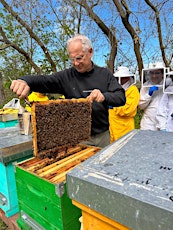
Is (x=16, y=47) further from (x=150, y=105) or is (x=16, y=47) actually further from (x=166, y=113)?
(x=166, y=113)

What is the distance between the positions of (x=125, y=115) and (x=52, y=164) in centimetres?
204

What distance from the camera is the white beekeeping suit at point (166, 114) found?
7.74 feet

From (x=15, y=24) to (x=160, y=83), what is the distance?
Result: 7.69 m

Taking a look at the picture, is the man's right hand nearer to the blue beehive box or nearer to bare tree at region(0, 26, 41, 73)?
the blue beehive box

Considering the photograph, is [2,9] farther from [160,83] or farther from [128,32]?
[160,83]

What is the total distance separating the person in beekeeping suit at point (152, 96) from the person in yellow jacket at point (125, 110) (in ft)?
0.45

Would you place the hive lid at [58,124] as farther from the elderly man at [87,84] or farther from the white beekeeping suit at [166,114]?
the white beekeeping suit at [166,114]

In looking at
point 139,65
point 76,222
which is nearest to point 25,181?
point 76,222

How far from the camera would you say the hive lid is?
1198 mm

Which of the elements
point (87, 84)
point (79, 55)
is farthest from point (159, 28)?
point (79, 55)

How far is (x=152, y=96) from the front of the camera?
2902 millimetres

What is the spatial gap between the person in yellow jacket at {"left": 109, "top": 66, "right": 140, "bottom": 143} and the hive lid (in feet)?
5.14

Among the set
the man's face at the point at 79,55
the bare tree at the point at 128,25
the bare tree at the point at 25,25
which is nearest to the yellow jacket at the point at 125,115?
the man's face at the point at 79,55

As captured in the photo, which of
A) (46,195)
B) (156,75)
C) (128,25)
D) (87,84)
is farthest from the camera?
(128,25)
